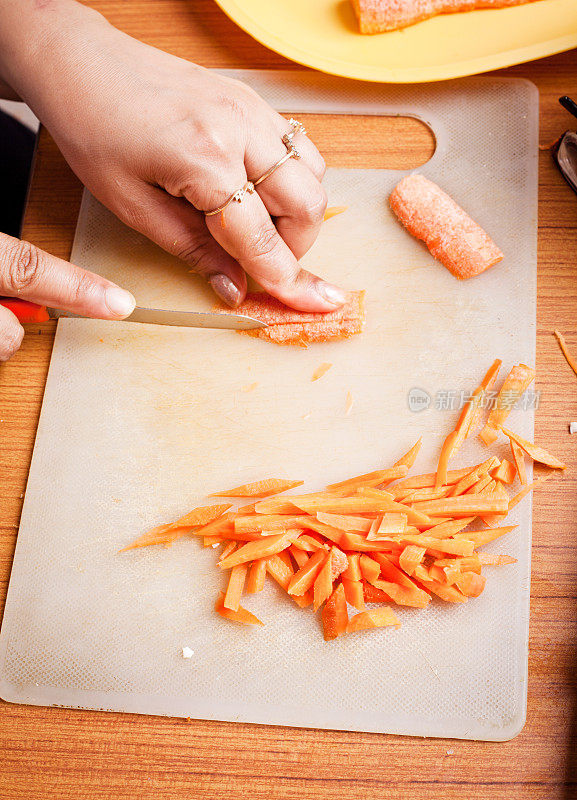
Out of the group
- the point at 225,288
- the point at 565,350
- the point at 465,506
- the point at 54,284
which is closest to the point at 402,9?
the point at 225,288

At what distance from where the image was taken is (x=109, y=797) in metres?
1.58

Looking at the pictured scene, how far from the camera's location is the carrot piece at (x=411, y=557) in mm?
1526

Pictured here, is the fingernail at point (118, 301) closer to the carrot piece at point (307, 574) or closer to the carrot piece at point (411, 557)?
the carrot piece at point (307, 574)

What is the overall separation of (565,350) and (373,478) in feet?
1.95

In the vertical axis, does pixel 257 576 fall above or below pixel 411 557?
below

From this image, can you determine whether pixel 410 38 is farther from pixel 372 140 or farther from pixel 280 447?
pixel 280 447

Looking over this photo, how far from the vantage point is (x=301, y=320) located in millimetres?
1765

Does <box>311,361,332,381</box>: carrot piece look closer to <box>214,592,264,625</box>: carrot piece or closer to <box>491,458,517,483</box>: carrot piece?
<box>491,458,517,483</box>: carrot piece

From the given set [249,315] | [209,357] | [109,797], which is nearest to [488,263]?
[249,315]

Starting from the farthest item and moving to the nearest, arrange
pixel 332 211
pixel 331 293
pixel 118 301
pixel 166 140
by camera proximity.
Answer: pixel 332 211, pixel 331 293, pixel 118 301, pixel 166 140

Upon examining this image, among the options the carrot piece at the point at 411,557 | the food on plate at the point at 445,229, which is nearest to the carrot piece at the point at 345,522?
the carrot piece at the point at 411,557

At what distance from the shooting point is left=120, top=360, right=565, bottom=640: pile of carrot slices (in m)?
1.56

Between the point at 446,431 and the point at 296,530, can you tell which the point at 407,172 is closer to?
the point at 446,431

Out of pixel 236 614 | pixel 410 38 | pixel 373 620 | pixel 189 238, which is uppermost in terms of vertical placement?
pixel 410 38
